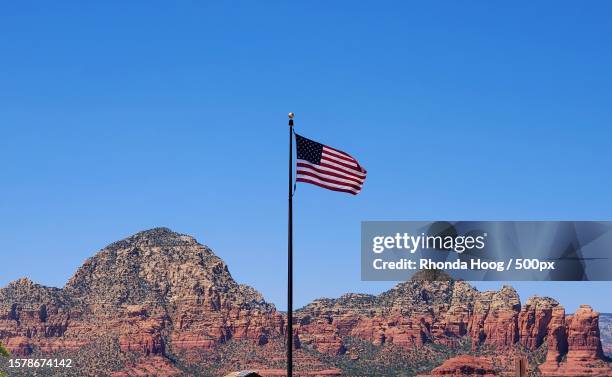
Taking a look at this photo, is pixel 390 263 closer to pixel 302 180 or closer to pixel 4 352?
pixel 4 352

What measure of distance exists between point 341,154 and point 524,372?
53.4ft

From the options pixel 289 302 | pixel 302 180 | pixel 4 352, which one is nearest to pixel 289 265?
pixel 289 302

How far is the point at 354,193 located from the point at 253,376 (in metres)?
12.8

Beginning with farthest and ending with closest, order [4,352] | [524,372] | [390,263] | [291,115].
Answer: [390,263] < [4,352] < [291,115] < [524,372]

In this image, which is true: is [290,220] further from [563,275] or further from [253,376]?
[563,275]

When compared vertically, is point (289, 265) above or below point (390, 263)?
below

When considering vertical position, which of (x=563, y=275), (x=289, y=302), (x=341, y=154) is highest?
(x=563, y=275)

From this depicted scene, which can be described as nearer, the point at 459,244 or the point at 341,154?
the point at 341,154

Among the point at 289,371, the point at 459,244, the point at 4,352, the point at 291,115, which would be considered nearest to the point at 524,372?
the point at 289,371

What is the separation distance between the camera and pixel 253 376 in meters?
31.2

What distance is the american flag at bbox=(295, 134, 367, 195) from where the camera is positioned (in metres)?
41.0

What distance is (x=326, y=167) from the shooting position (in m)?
41.5

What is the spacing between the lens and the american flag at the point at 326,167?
41031 millimetres

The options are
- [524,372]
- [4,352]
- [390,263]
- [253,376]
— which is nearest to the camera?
[524,372]
